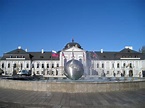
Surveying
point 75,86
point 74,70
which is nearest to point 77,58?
point 74,70

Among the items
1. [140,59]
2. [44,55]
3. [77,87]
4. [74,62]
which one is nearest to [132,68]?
[140,59]

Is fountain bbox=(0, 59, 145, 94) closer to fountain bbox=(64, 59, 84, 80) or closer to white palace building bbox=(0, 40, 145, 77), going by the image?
fountain bbox=(64, 59, 84, 80)

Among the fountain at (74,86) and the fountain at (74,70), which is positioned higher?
the fountain at (74,70)

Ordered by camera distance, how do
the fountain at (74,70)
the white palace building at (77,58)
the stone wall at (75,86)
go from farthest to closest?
1. the white palace building at (77,58)
2. the fountain at (74,70)
3. the stone wall at (75,86)

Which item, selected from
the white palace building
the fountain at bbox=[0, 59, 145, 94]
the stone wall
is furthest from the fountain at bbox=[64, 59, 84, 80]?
the white palace building

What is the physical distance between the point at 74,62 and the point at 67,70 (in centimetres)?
106

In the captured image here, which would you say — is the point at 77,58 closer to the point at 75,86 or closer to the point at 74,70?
the point at 74,70

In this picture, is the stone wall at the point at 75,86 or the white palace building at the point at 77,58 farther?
the white palace building at the point at 77,58

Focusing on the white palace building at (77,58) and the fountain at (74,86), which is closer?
the fountain at (74,86)

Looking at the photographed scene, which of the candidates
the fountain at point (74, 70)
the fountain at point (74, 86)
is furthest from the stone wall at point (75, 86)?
the fountain at point (74, 70)

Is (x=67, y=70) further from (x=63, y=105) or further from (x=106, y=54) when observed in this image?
(x=106, y=54)

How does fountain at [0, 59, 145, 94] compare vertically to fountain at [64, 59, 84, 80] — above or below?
below

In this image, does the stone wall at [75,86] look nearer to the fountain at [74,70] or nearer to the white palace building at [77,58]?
the fountain at [74,70]

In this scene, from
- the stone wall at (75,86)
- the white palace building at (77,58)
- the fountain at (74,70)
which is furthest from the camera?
the white palace building at (77,58)
